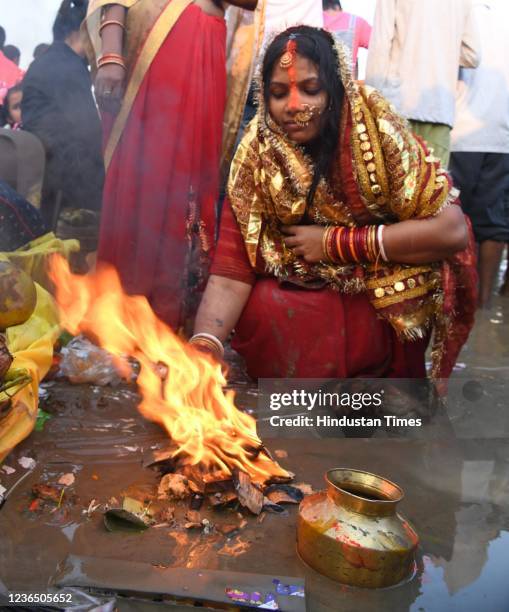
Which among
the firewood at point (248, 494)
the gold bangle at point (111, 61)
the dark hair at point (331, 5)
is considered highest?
the dark hair at point (331, 5)

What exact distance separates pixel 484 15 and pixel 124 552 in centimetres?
485

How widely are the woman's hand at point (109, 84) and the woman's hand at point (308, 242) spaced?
1.44 meters

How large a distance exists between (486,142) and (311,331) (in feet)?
9.58

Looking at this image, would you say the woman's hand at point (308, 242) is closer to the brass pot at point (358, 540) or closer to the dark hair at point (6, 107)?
the brass pot at point (358, 540)

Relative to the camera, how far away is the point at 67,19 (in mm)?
5512

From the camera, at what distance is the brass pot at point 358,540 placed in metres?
1.85

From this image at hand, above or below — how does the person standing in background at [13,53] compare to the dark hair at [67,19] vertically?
below

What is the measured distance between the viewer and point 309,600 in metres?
1.82

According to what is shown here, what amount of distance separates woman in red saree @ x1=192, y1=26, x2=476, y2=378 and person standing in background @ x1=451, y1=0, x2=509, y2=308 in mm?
2367

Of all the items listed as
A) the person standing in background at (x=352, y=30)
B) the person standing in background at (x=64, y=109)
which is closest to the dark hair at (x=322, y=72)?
the person standing in background at (x=352, y=30)

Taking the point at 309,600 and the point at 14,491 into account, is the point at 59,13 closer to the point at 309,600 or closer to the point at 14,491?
the point at 14,491

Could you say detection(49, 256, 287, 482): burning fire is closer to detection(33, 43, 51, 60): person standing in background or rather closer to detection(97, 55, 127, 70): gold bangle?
detection(97, 55, 127, 70): gold bangle

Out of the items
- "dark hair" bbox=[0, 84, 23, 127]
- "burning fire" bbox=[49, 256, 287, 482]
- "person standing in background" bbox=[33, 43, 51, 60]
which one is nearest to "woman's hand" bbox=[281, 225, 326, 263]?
"burning fire" bbox=[49, 256, 287, 482]

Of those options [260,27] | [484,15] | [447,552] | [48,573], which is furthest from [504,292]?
[48,573]
